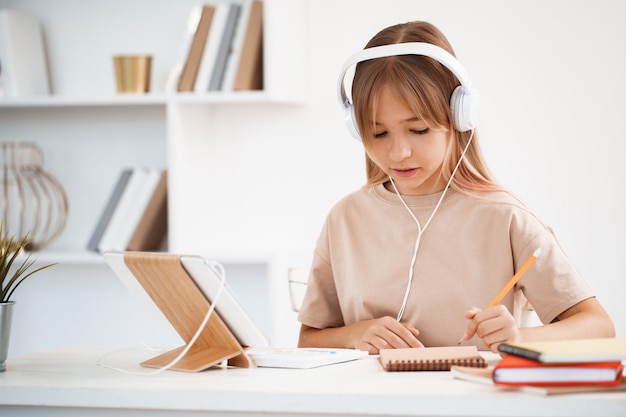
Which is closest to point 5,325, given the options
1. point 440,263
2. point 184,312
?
point 184,312

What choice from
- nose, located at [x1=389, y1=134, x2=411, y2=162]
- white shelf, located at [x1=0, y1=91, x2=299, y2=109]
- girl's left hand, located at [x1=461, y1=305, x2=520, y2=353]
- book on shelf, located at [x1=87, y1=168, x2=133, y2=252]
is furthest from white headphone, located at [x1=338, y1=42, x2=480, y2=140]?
book on shelf, located at [x1=87, y1=168, x2=133, y2=252]

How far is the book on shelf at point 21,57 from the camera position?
3176 millimetres

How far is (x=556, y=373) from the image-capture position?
1.26 metres

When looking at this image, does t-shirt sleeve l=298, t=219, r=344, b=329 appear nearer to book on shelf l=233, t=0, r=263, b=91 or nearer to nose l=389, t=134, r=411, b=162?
nose l=389, t=134, r=411, b=162

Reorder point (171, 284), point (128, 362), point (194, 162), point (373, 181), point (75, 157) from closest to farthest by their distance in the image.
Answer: point (171, 284) → point (128, 362) → point (373, 181) → point (194, 162) → point (75, 157)

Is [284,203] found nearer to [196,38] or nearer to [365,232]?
[196,38]

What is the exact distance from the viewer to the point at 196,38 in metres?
3.03

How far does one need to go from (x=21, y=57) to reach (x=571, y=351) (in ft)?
8.29

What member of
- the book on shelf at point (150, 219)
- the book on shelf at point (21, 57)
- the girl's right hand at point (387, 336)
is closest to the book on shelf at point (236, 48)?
the book on shelf at point (150, 219)

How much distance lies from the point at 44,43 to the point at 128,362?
208cm

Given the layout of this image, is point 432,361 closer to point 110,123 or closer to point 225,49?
point 225,49

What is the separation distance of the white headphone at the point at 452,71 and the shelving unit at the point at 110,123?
1.30m

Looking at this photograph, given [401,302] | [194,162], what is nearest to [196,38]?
[194,162]

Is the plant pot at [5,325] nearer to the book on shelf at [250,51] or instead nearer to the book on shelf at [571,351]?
the book on shelf at [571,351]
